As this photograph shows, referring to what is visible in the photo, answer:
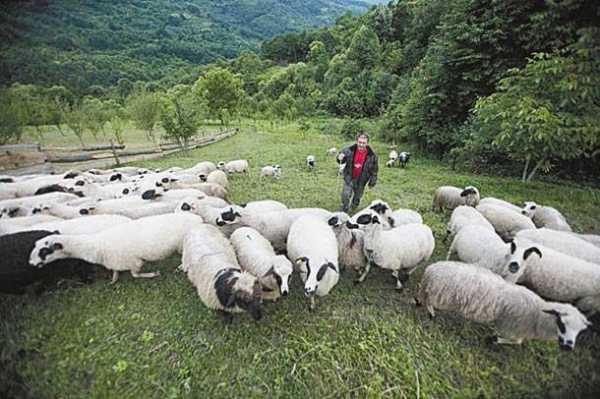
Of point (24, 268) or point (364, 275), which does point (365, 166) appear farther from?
point (24, 268)

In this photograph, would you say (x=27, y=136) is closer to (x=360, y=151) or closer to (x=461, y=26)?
(x=360, y=151)

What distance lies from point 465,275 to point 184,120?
905 inches

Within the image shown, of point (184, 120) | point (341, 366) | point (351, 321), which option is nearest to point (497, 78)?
point (351, 321)

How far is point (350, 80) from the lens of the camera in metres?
46.8

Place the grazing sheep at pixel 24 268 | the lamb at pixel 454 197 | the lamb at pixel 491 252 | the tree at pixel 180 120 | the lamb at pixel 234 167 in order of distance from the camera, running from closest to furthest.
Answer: the lamb at pixel 491 252
the grazing sheep at pixel 24 268
the lamb at pixel 454 197
the lamb at pixel 234 167
the tree at pixel 180 120

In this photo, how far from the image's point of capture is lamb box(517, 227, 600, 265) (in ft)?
16.8

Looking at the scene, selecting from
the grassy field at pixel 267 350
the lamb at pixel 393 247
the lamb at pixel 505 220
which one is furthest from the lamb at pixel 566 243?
the lamb at pixel 393 247

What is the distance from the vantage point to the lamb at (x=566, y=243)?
5.11 metres

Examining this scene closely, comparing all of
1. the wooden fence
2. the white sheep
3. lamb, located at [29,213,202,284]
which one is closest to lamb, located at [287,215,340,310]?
lamb, located at [29,213,202,284]

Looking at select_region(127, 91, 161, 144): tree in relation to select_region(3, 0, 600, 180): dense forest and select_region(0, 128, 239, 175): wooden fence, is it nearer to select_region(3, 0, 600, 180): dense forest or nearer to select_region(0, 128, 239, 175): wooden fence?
select_region(3, 0, 600, 180): dense forest

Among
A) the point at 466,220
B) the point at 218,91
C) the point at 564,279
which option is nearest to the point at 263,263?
the point at 466,220

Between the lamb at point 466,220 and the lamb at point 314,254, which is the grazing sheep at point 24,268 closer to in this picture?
the lamb at point 314,254

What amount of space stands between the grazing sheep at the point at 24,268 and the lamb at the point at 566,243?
874 cm

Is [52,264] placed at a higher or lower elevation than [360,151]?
lower
